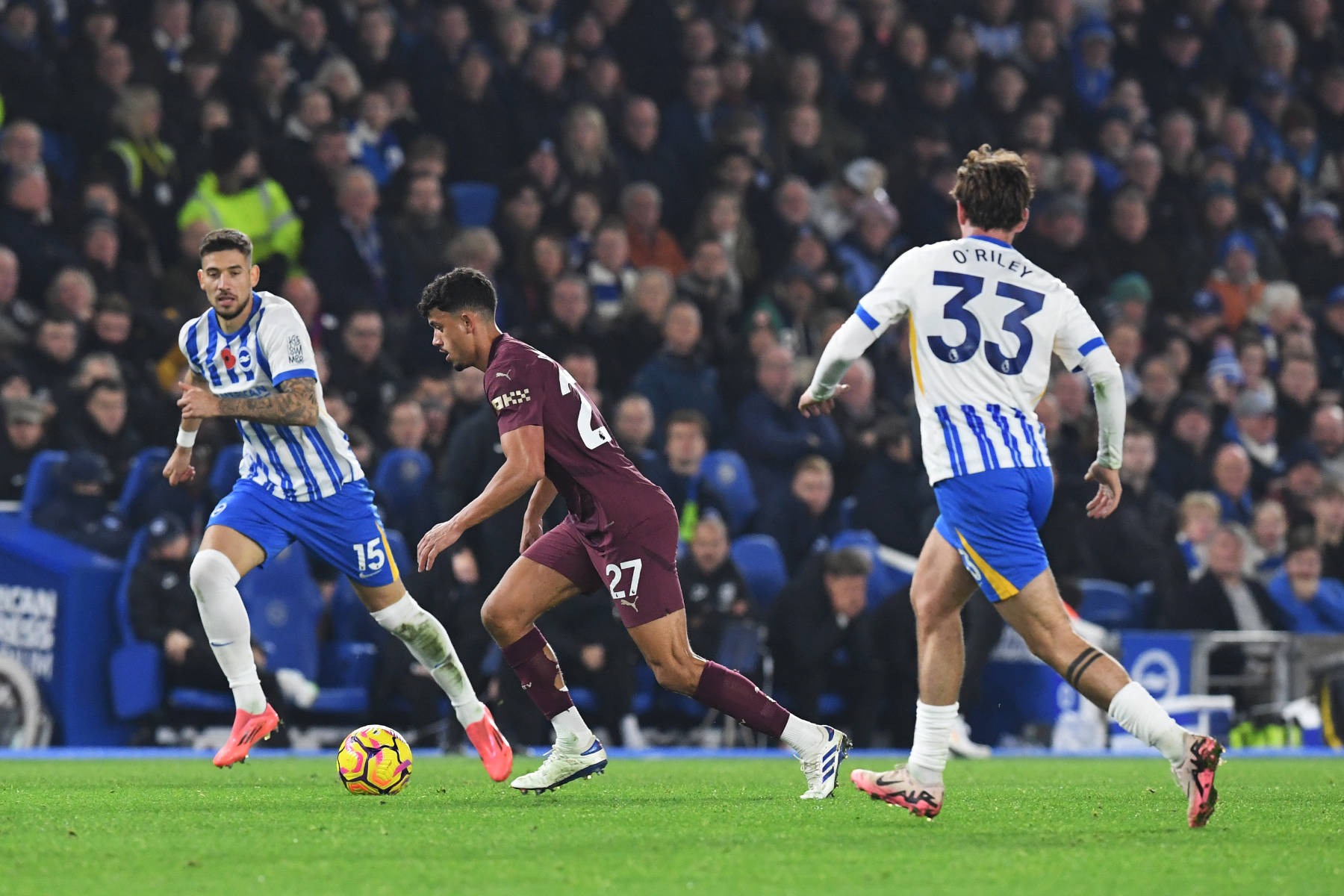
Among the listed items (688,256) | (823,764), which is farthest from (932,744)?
(688,256)

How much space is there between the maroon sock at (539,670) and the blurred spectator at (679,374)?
6021 mm

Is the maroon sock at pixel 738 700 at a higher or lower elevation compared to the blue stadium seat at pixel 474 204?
lower

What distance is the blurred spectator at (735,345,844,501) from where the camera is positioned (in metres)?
13.7

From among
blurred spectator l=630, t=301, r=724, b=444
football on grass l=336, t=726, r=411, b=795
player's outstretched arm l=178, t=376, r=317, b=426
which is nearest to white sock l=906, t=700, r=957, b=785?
football on grass l=336, t=726, r=411, b=795

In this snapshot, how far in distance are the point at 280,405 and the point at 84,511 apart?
4.39 metres

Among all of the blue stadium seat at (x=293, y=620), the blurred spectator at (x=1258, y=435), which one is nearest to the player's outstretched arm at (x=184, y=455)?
the blue stadium seat at (x=293, y=620)

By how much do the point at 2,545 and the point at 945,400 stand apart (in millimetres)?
7347

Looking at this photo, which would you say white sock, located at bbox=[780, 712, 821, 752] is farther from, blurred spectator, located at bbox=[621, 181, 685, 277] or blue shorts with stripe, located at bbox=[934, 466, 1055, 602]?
blurred spectator, located at bbox=[621, 181, 685, 277]

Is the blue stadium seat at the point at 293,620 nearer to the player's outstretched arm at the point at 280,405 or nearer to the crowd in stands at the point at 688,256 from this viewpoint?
the crowd in stands at the point at 688,256

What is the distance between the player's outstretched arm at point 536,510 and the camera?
24.7 feet

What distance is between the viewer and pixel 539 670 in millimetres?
7586

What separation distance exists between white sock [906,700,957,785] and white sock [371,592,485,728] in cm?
251

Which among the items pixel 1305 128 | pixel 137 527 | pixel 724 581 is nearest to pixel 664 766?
pixel 724 581

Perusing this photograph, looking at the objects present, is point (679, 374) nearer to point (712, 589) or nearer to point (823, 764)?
point (712, 589)
